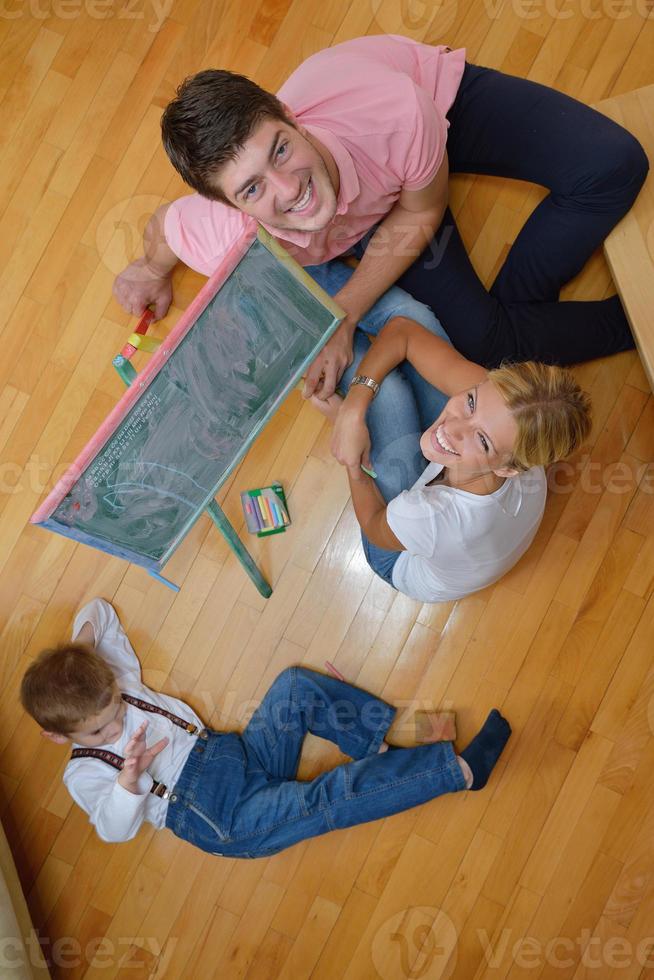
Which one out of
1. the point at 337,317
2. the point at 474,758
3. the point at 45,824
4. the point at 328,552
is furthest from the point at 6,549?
the point at 474,758

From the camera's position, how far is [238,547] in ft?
6.62

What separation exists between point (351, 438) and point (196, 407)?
44cm

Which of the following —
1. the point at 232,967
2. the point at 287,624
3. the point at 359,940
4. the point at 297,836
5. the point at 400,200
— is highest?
the point at 400,200

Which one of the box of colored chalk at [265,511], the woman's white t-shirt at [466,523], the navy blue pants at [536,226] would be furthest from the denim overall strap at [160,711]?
the navy blue pants at [536,226]

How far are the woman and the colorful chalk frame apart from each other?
0.94ft

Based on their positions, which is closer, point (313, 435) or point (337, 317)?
point (337, 317)

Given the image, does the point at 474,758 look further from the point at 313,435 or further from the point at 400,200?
the point at 400,200

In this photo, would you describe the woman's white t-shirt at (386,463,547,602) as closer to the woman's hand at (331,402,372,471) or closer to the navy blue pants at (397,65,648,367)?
the woman's hand at (331,402,372,471)

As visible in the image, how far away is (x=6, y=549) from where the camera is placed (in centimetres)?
228

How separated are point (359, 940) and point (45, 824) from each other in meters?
0.96

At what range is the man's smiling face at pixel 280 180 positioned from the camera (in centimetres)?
141
